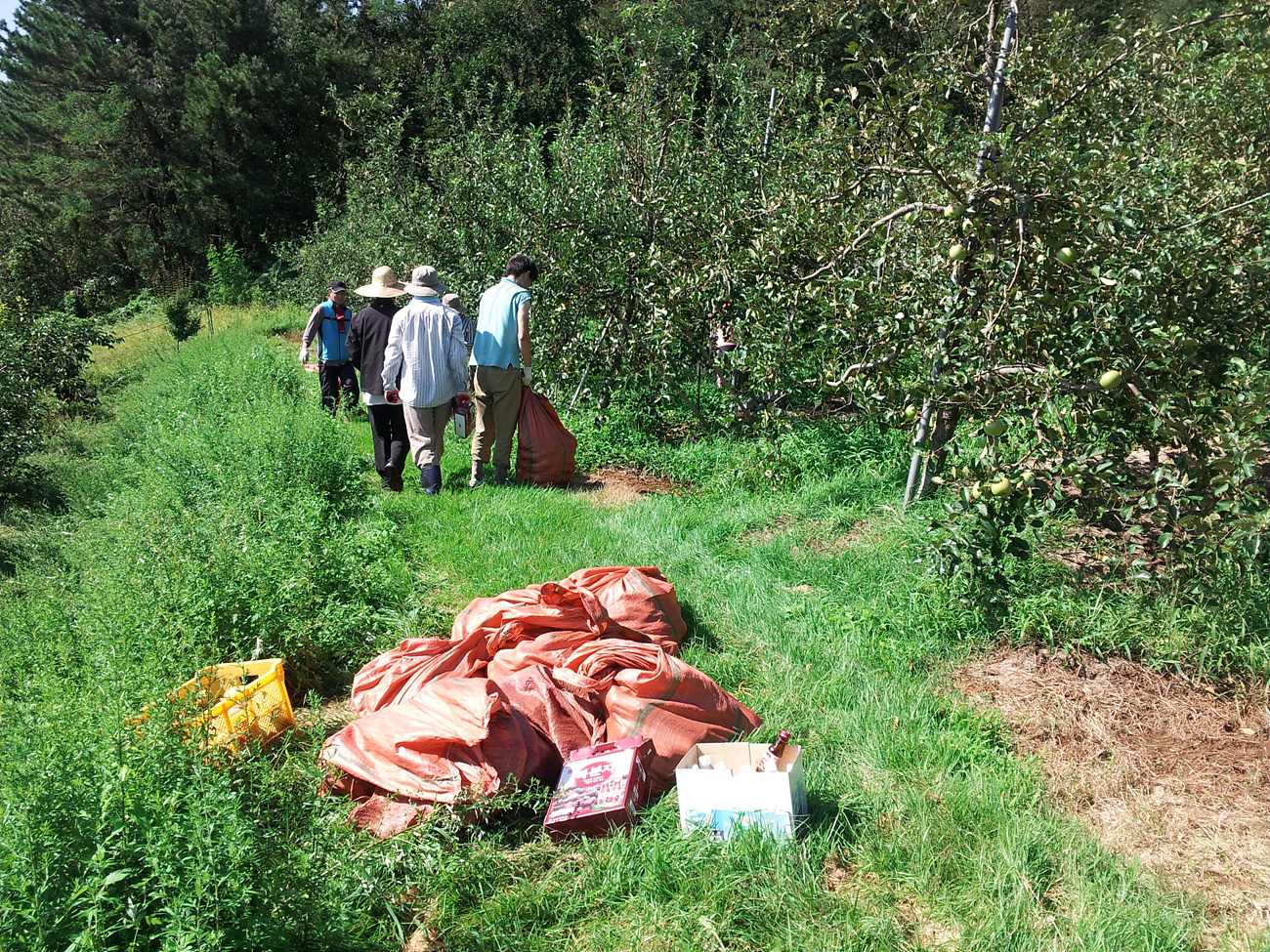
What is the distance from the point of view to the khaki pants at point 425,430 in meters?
6.84

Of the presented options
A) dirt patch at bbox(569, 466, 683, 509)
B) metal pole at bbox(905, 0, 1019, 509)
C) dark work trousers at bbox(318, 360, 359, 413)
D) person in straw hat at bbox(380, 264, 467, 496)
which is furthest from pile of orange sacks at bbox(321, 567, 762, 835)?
dark work trousers at bbox(318, 360, 359, 413)

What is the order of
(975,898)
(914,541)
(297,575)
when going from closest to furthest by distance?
(975,898)
(297,575)
(914,541)

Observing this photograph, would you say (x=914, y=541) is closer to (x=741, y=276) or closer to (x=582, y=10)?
(x=741, y=276)

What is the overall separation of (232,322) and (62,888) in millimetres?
19450

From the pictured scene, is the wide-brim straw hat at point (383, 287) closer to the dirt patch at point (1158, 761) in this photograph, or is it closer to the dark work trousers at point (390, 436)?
the dark work trousers at point (390, 436)

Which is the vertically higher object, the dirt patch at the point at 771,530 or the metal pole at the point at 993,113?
the metal pole at the point at 993,113

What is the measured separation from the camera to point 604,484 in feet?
24.3

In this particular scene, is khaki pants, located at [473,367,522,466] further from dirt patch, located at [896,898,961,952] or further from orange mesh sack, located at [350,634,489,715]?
dirt patch, located at [896,898,961,952]

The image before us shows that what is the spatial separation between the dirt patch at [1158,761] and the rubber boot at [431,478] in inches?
165

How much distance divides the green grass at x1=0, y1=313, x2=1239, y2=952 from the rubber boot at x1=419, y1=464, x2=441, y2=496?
0.24m

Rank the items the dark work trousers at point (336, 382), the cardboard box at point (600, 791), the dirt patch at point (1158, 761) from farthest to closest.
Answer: the dark work trousers at point (336, 382)
the cardboard box at point (600, 791)
the dirt patch at point (1158, 761)

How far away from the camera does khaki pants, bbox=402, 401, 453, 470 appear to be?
22.4 feet

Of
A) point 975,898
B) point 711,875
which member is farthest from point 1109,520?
point 711,875

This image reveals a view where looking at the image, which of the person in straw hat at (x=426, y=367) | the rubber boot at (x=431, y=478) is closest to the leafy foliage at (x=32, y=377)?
the person in straw hat at (x=426, y=367)
